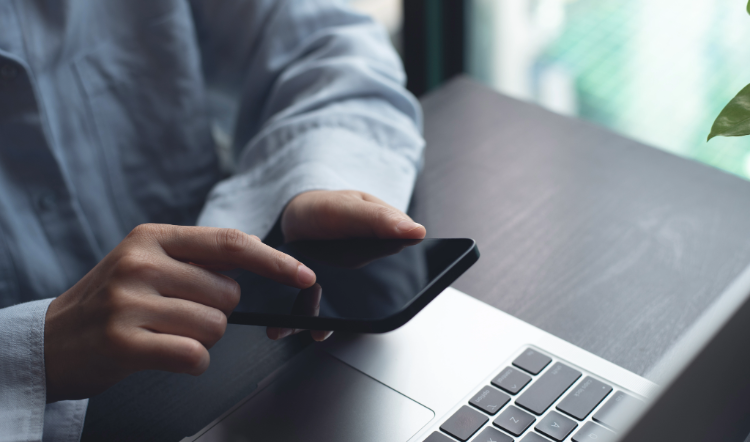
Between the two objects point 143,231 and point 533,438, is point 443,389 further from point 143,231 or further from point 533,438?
point 143,231

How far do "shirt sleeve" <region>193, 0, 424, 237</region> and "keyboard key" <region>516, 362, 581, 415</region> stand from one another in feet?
0.68

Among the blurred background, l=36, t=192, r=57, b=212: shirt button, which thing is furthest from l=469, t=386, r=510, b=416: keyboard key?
the blurred background

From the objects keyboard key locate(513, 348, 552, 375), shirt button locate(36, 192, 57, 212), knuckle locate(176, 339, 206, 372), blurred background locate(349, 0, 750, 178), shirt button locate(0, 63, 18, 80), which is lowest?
blurred background locate(349, 0, 750, 178)

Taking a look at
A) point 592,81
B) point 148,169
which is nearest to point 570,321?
point 148,169

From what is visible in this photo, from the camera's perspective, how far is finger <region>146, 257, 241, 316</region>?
0.36 meters

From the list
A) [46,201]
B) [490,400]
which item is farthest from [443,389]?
[46,201]

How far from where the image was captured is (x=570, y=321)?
43cm

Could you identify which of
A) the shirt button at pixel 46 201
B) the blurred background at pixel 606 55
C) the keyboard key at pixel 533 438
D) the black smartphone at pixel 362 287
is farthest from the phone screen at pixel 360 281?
the blurred background at pixel 606 55

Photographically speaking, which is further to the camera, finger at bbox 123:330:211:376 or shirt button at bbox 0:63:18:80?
shirt button at bbox 0:63:18:80

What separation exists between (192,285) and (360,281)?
0.11m

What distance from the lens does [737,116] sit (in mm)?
281

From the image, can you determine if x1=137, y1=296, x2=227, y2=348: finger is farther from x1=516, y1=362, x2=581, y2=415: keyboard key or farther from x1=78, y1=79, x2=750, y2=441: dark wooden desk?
x1=516, y1=362, x2=581, y2=415: keyboard key

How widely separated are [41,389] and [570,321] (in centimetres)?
36

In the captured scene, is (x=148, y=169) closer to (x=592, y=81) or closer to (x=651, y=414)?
(x=651, y=414)
